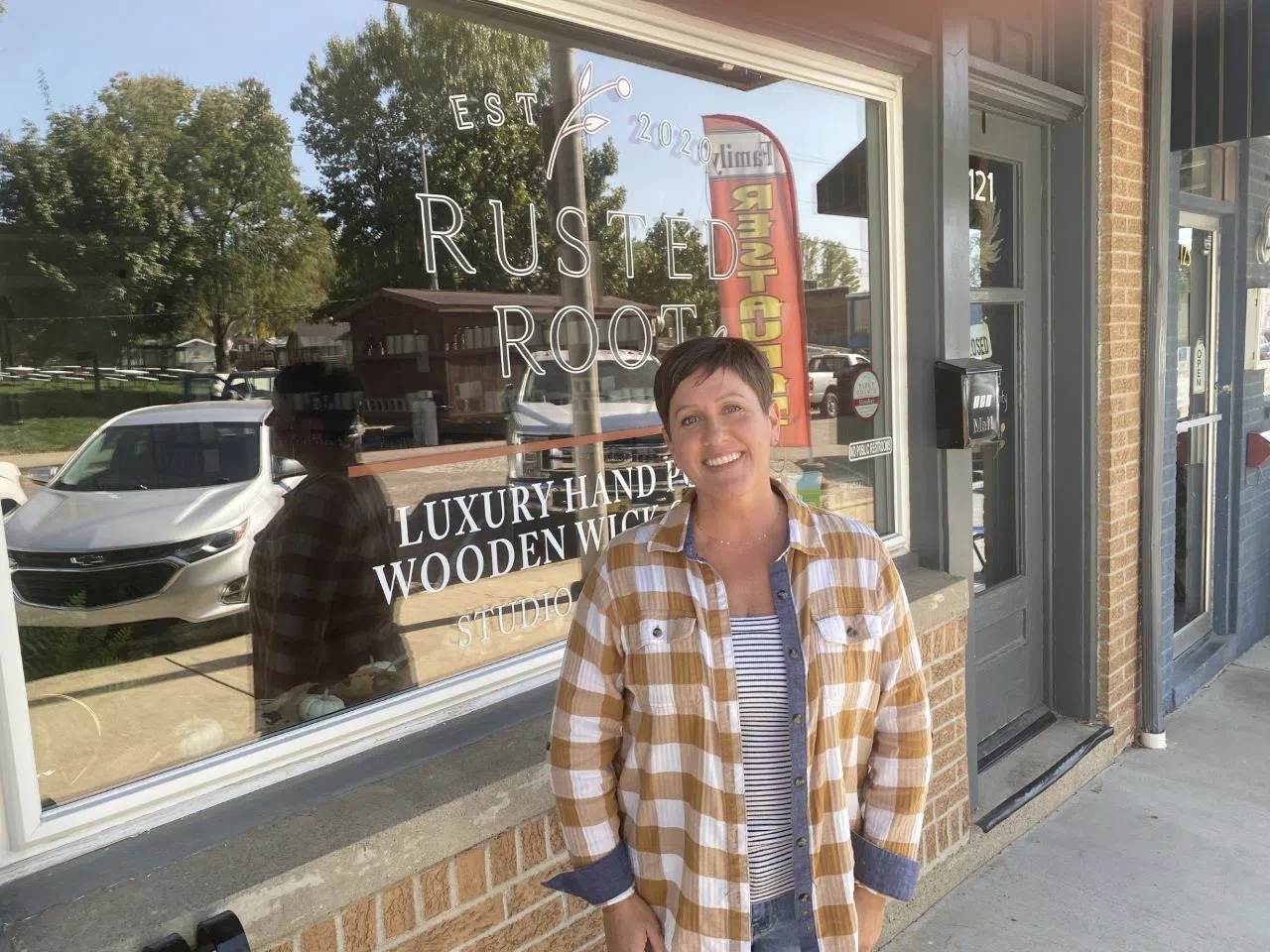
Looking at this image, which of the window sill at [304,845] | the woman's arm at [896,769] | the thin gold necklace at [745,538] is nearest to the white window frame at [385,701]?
the window sill at [304,845]

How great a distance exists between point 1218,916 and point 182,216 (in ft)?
11.8

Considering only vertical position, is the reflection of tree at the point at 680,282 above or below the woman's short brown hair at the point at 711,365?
above

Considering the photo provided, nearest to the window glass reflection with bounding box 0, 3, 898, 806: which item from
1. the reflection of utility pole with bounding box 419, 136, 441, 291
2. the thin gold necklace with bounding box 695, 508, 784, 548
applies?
the reflection of utility pole with bounding box 419, 136, 441, 291

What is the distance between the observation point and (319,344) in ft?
6.88

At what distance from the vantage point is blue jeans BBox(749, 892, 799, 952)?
5.36ft

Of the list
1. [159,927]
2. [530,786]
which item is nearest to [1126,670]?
[530,786]

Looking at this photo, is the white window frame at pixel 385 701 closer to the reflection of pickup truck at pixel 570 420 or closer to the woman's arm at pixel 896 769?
the reflection of pickup truck at pixel 570 420

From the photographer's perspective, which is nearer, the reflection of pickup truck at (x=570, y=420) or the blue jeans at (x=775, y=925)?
the blue jeans at (x=775, y=925)

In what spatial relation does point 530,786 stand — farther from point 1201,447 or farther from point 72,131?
point 1201,447

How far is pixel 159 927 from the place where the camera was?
5.07 ft

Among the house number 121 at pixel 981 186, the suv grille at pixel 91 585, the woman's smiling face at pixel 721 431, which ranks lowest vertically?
the suv grille at pixel 91 585

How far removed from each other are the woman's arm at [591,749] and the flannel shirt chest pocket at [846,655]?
1.11ft

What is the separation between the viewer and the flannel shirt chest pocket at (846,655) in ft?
5.21

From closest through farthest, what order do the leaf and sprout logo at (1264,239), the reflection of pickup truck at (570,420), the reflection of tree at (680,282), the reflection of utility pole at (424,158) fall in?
the reflection of utility pole at (424,158)
the reflection of pickup truck at (570,420)
the reflection of tree at (680,282)
the leaf and sprout logo at (1264,239)
